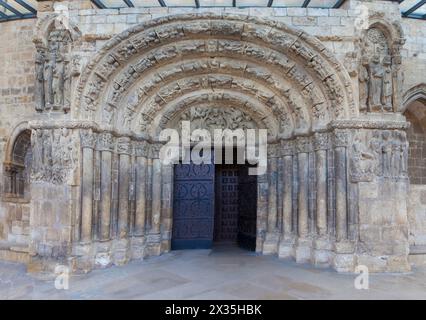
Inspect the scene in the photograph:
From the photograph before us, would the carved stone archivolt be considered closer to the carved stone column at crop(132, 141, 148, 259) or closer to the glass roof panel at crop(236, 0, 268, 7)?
the carved stone column at crop(132, 141, 148, 259)

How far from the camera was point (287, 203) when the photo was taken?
6.27m

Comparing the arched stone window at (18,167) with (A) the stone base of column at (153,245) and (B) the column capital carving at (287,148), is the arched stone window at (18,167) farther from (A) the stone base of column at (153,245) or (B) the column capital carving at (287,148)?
(B) the column capital carving at (287,148)

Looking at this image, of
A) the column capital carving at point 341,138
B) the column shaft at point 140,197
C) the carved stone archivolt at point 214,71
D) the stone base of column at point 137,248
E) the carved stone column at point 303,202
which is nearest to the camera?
the column capital carving at point 341,138

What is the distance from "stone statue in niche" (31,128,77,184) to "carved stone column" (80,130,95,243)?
0.57ft

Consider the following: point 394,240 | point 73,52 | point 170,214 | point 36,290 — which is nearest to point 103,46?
point 73,52

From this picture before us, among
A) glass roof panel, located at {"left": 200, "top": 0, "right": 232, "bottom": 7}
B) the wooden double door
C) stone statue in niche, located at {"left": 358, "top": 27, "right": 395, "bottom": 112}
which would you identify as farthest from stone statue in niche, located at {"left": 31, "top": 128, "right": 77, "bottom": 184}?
stone statue in niche, located at {"left": 358, "top": 27, "right": 395, "bottom": 112}

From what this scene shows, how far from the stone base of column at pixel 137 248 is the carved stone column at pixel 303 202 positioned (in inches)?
112

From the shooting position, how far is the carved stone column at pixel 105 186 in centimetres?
568

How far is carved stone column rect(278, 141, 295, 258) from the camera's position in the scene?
6109 millimetres

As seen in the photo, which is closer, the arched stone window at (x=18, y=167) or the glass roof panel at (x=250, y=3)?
the glass roof panel at (x=250, y=3)

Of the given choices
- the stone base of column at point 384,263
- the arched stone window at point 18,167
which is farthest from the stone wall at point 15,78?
the stone base of column at point 384,263

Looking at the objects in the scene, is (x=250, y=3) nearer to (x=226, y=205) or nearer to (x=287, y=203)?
(x=287, y=203)

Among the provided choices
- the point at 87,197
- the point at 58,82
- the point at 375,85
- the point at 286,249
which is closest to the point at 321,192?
the point at 286,249

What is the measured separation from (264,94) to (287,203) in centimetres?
217
